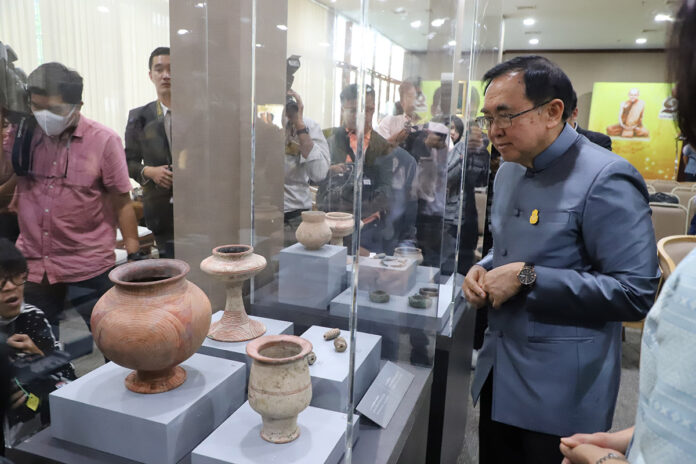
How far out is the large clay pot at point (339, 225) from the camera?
1539mm

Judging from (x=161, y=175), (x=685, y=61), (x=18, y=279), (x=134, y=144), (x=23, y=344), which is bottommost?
(x=23, y=344)

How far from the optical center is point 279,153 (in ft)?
6.11

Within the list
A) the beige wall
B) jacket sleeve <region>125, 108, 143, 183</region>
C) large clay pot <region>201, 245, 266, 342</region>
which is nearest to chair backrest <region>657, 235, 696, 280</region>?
large clay pot <region>201, 245, 266, 342</region>

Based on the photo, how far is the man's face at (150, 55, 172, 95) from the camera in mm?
1715

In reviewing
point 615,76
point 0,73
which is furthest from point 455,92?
point 615,76

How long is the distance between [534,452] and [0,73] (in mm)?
1900

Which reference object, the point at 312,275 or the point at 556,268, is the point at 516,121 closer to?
the point at 556,268

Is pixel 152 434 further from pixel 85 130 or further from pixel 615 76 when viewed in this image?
pixel 615 76

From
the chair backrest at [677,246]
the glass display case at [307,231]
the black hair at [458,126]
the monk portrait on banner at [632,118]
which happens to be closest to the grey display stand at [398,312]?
the glass display case at [307,231]

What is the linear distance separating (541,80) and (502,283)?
1.69ft

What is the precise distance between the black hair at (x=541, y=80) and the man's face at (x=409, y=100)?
1.66 feet

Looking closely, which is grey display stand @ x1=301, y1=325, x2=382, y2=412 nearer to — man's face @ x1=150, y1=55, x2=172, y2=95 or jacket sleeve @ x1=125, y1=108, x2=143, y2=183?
jacket sleeve @ x1=125, y1=108, x2=143, y2=183

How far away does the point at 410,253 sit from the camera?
6.22 feet

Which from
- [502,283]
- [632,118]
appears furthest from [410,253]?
[632,118]
